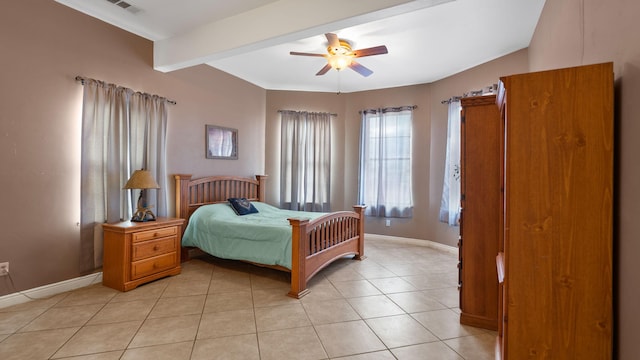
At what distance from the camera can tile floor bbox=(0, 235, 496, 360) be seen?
197 cm

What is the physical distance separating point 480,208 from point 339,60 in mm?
2401

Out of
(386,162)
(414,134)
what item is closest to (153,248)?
(386,162)

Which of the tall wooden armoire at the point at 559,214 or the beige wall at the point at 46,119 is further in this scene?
the beige wall at the point at 46,119

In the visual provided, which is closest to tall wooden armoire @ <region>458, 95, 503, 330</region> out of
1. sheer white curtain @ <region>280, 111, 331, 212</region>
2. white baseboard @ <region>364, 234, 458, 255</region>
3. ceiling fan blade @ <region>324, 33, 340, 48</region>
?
ceiling fan blade @ <region>324, 33, 340, 48</region>

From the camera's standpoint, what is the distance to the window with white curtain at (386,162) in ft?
17.2

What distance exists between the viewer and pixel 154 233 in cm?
320

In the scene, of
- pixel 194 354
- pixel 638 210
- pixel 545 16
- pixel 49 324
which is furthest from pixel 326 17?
pixel 49 324

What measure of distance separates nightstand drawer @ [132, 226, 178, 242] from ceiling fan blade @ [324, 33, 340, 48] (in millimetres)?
2828

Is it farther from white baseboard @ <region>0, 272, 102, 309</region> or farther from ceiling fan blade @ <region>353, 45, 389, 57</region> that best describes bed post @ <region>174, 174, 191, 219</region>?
ceiling fan blade @ <region>353, 45, 389, 57</region>

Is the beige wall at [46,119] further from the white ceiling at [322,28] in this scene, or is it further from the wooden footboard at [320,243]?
the wooden footboard at [320,243]

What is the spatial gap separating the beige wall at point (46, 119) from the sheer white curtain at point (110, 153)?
9cm

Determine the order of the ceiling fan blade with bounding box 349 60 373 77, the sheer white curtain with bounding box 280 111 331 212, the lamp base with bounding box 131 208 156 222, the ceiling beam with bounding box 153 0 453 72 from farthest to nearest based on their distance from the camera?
the sheer white curtain with bounding box 280 111 331 212, the ceiling fan blade with bounding box 349 60 373 77, the lamp base with bounding box 131 208 156 222, the ceiling beam with bounding box 153 0 453 72

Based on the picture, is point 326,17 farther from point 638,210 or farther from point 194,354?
point 194,354

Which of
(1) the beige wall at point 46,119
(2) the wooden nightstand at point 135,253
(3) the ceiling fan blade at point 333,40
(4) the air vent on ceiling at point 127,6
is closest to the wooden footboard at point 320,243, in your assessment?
(2) the wooden nightstand at point 135,253
